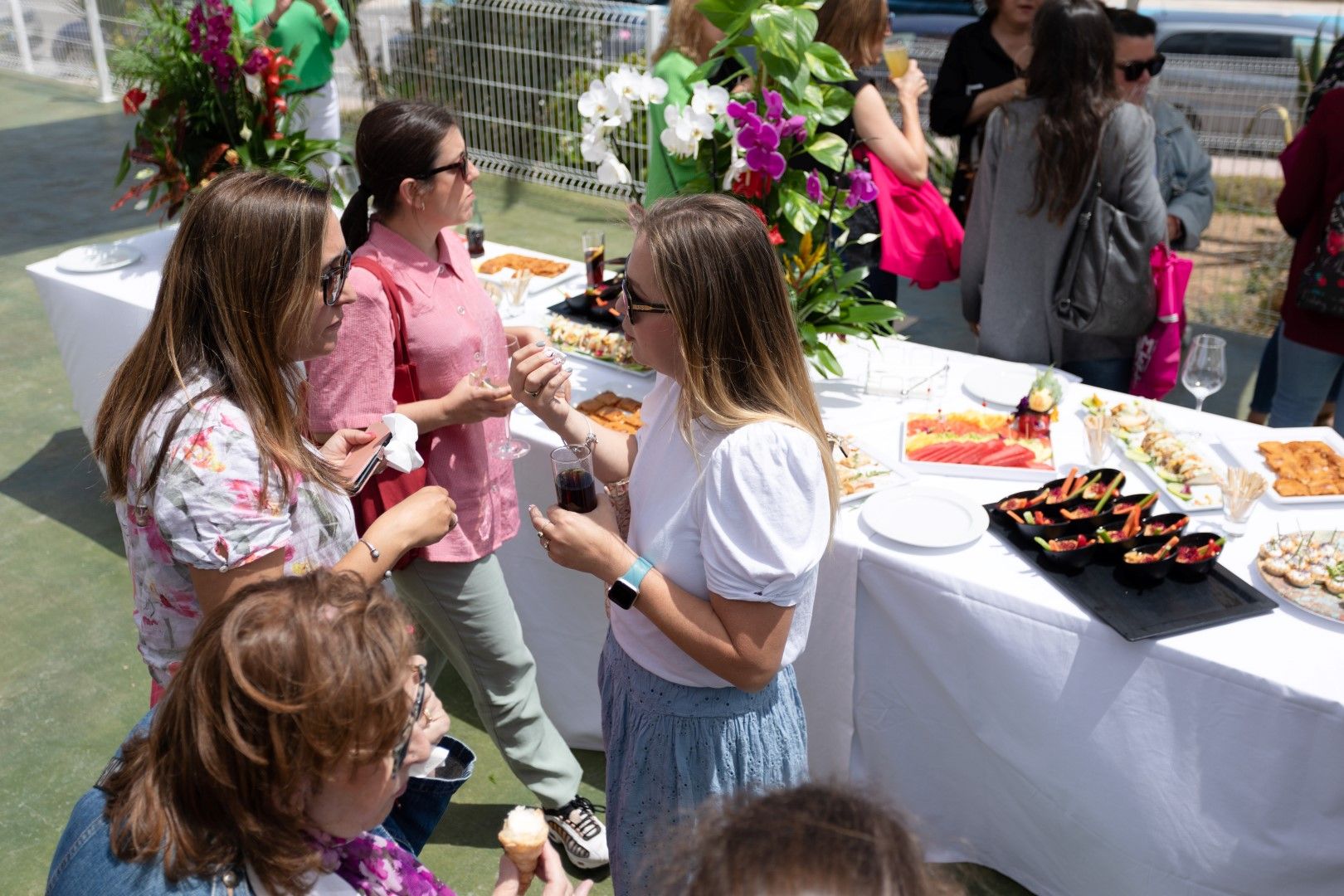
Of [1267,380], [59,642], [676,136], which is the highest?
[676,136]

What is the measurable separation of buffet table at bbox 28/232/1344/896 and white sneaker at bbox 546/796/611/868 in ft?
1.62

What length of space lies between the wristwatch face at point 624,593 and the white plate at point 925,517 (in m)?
0.90

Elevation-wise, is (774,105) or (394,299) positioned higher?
(774,105)

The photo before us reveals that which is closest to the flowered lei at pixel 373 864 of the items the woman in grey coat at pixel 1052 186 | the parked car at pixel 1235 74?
the woman in grey coat at pixel 1052 186

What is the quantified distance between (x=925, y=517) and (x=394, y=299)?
1288 mm

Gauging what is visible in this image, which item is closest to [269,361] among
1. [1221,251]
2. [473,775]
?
[473,775]

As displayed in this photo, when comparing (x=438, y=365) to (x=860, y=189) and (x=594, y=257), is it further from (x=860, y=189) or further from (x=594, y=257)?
(x=594, y=257)

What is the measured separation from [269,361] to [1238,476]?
81.4 inches

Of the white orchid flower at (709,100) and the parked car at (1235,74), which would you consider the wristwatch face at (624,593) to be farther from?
the parked car at (1235,74)

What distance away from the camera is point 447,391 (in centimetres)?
241

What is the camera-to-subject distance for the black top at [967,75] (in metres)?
4.58

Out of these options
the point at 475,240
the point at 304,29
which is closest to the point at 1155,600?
the point at 475,240

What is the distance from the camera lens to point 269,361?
5.58 ft

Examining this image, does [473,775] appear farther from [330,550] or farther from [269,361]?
[269,361]
